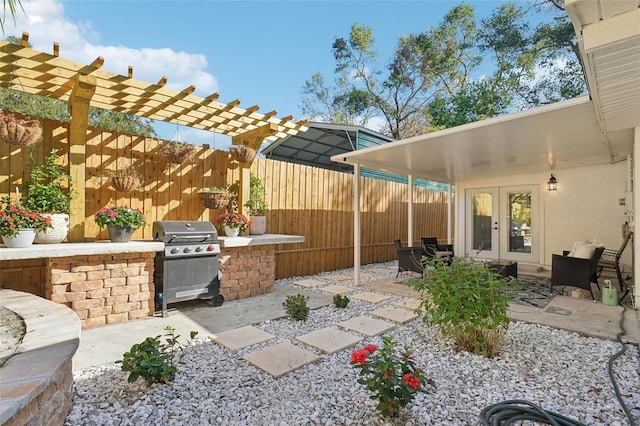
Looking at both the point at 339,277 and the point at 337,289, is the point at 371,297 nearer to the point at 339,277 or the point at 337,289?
the point at 337,289

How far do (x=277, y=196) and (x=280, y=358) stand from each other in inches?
150

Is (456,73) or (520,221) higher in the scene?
(456,73)

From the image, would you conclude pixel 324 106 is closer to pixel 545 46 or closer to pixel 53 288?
pixel 545 46

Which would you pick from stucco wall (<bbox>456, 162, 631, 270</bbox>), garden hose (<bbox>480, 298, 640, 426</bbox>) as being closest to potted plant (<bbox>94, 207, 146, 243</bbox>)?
garden hose (<bbox>480, 298, 640, 426</bbox>)

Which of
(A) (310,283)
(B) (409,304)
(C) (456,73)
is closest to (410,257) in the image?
(B) (409,304)

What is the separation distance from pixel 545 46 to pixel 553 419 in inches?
593

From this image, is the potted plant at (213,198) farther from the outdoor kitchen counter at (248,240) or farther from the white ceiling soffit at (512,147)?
the white ceiling soffit at (512,147)

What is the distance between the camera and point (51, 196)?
3586 mm

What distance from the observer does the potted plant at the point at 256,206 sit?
211 inches

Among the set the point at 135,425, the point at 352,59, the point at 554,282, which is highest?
the point at 352,59

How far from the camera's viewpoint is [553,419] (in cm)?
185

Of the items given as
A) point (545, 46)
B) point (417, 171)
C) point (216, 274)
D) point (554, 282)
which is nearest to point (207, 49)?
point (417, 171)

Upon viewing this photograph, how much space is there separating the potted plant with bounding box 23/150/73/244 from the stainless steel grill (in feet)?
3.17

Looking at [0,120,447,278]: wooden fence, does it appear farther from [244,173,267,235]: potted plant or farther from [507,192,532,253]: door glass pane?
[507,192,532,253]: door glass pane
